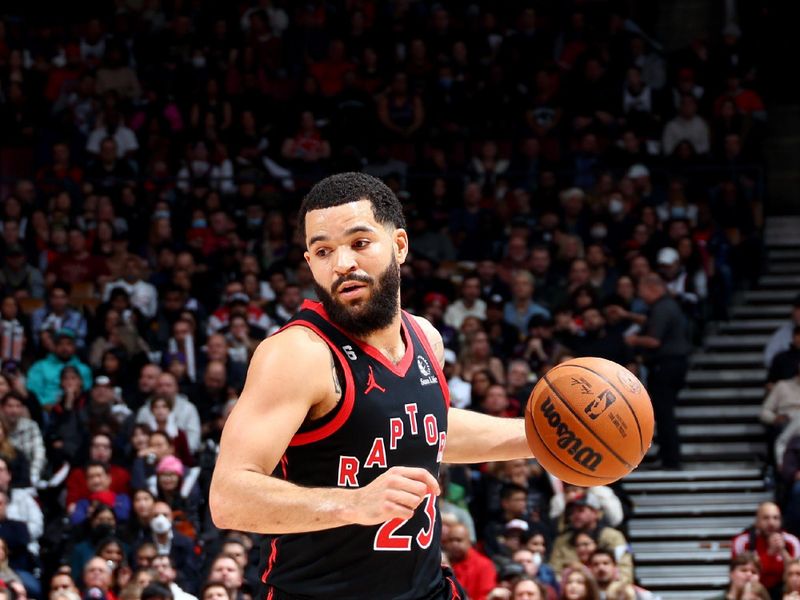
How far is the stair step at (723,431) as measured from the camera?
530 inches

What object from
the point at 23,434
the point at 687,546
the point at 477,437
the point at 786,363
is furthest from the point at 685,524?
the point at 477,437

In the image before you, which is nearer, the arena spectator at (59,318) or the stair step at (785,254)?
the arena spectator at (59,318)

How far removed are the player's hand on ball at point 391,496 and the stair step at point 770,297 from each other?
40.5 feet

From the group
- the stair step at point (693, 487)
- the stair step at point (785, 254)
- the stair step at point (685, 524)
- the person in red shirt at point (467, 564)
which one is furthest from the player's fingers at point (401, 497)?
the stair step at point (785, 254)

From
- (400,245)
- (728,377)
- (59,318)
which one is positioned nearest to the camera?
(400,245)

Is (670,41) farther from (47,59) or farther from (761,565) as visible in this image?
(761,565)

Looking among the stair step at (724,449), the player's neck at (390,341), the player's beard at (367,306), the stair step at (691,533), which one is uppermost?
the player's beard at (367,306)

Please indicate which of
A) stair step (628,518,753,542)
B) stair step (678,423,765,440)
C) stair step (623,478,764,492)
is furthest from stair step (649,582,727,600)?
stair step (678,423,765,440)

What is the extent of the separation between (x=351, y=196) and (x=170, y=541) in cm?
711

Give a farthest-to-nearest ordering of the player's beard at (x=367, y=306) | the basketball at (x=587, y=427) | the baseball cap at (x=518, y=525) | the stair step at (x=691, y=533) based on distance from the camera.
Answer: the stair step at (x=691, y=533) → the baseball cap at (x=518, y=525) → the basketball at (x=587, y=427) → the player's beard at (x=367, y=306)

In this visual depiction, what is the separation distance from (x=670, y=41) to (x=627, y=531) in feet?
28.4

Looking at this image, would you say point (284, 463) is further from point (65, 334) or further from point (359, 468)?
point (65, 334)

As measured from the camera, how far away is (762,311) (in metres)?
15.0

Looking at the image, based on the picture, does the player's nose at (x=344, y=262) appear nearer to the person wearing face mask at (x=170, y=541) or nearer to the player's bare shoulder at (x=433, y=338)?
the player's bare shoulder at (x=433, y=338)
